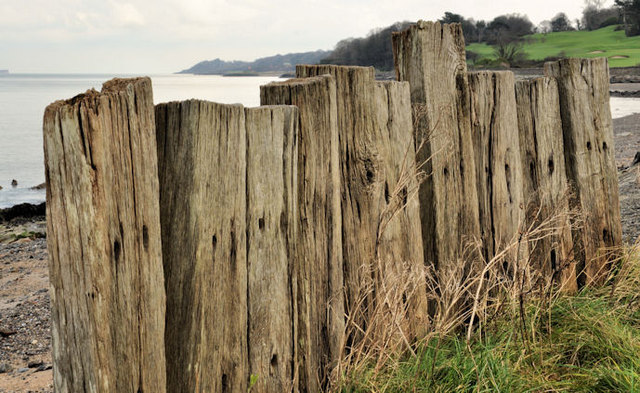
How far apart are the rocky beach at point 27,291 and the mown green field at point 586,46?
54963 millimetres

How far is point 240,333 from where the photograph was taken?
2.51 metres

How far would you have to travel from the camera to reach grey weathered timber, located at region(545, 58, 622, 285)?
4125 millimetres

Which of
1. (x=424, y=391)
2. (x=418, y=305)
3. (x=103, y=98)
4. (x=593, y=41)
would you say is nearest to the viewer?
(x=103, y=98)

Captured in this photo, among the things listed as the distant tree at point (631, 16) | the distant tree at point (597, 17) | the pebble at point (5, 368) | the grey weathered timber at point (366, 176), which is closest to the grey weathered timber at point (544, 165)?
the grey weathered timber at point (366, 176)

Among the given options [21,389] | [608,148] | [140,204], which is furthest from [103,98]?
[608,148]

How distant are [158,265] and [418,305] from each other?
1.68 metres

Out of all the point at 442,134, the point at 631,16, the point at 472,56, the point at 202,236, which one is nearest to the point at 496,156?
the point at 442,134

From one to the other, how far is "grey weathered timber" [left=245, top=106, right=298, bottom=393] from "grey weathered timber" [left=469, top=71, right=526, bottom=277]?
4.81ft

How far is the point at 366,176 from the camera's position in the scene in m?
3.10

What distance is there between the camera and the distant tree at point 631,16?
73.2m

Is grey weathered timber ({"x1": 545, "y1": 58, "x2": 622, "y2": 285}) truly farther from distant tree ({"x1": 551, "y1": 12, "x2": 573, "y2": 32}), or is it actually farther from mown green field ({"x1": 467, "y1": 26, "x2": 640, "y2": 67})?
distant tree ({"x1": 551, "y1": 12, "x2": 573, "y2": 32})

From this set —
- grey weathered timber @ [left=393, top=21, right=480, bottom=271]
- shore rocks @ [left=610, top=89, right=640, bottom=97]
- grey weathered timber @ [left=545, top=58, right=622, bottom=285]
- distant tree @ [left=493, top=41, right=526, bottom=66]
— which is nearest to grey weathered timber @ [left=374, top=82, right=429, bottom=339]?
grey weathered timber @ [left=393, top=21, right=480, bottom=271]

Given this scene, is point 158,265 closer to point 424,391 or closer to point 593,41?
point 424,391

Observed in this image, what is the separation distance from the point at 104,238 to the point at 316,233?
1107 millimetres
